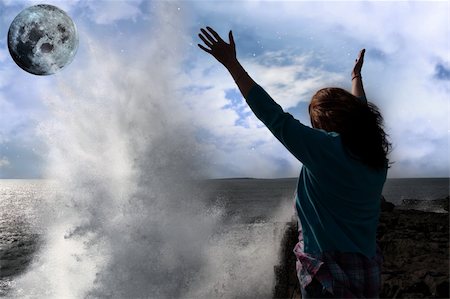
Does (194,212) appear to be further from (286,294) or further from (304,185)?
(304,185)

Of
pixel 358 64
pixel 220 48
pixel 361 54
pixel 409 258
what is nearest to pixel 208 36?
pixel 220 48

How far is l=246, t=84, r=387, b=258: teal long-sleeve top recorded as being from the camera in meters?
1.86

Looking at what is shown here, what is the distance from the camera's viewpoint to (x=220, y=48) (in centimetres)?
221

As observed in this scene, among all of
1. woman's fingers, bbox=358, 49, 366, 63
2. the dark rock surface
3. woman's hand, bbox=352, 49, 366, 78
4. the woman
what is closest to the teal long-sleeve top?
the woman

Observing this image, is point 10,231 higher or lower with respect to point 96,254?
lower

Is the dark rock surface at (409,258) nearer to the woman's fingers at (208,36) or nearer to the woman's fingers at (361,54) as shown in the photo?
the woman's fingers at (361,54)

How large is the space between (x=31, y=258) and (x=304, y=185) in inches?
1285

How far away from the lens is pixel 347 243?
1.97m

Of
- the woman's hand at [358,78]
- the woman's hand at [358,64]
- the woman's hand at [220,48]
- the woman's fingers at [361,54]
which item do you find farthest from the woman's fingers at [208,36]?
the woman's fingers at [361,54]

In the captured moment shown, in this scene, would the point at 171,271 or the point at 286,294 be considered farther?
the point at 171,271

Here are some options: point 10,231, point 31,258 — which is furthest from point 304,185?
point 10,231

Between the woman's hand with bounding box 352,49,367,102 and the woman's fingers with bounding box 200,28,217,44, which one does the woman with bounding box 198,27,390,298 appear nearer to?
the woman's fingers with bounding box 200,28,217,44

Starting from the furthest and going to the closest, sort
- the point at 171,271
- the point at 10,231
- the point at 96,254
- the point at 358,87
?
the point at 10,231 → the point at 96,254 → the point at 171,271 → the point at 358,87

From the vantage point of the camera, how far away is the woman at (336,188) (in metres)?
1.90
